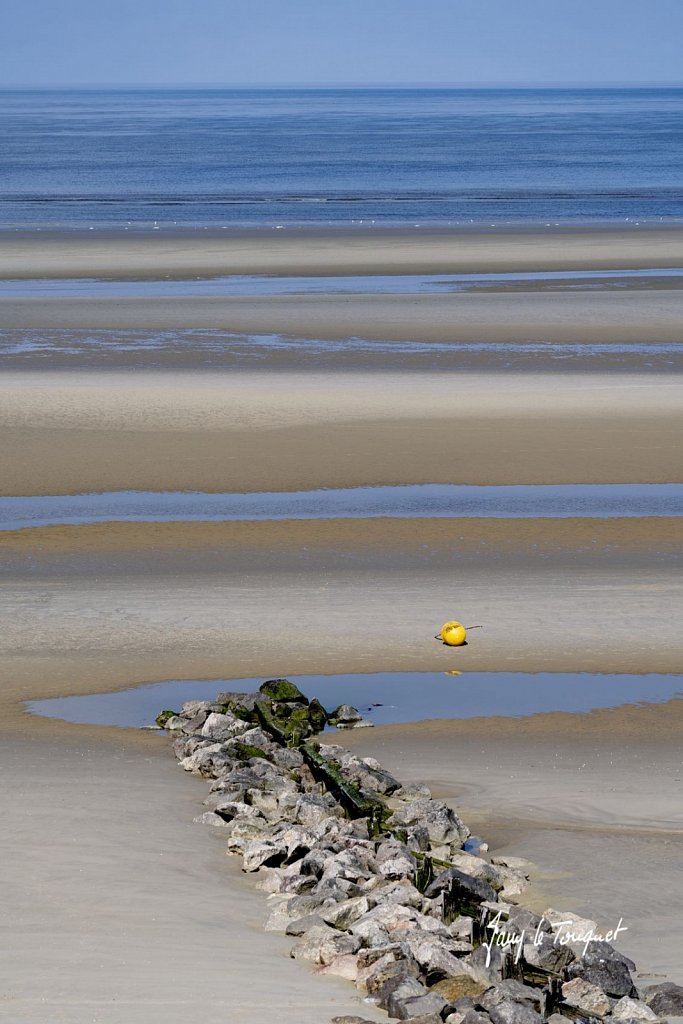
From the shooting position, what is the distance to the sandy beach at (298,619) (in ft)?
25.3

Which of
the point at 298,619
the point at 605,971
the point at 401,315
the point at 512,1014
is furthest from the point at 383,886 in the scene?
the point at 401,315

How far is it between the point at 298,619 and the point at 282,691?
2.42 meters

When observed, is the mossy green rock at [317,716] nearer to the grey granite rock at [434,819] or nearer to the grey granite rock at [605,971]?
the grey granite rock at [434,819]

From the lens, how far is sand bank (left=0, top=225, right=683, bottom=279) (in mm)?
41031

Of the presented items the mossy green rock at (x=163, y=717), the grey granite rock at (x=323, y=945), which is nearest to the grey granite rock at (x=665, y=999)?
the grey granite rock at (x=323, y=945)

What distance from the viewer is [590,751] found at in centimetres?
1099

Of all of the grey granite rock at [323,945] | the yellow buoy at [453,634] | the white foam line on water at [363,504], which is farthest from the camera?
the white foam line on water at [363,504]

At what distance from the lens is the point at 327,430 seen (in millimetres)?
21734

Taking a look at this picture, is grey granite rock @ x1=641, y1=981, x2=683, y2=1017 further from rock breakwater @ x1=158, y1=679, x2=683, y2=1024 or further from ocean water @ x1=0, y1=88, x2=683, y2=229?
ocean water @ x1=0, y1=88, x2=683, y2=229

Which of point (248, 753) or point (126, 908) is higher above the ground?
point (248, 753)

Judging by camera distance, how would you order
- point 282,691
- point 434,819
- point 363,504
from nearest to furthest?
point 434,819
point 282,691
point 363,504

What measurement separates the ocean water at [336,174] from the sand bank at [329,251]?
3846mm

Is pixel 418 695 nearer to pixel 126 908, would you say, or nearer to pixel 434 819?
pixel 434 819

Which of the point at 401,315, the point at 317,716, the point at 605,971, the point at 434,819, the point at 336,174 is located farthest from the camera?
the point at 336,174
